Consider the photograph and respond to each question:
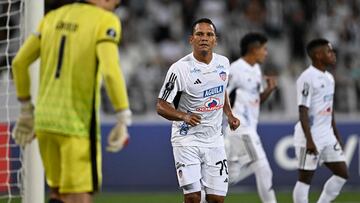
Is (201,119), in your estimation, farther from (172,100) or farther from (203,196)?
(203,196)

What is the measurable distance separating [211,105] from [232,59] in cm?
1125

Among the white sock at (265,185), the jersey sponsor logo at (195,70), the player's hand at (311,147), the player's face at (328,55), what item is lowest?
the white sock at (265,185)

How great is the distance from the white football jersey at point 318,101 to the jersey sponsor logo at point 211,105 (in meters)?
2.26

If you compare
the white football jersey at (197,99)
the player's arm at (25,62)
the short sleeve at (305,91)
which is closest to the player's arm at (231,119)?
the white football jersey at (197,99)

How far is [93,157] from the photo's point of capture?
22.7 feet

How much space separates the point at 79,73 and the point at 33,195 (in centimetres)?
285

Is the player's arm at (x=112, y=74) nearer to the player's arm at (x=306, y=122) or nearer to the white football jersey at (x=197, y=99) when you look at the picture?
the white football jersey at (x=197, y=99)

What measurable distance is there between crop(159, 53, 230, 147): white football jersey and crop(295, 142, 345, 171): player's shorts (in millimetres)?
2426

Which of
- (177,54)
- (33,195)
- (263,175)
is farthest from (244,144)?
(177,54)

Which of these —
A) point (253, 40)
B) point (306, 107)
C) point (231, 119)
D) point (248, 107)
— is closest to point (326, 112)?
point (306, 107)

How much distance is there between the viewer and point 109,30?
679 cm

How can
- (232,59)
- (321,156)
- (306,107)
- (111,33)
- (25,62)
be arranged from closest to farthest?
(111,33), (25,62), (306,107), (321,156), (232,59)

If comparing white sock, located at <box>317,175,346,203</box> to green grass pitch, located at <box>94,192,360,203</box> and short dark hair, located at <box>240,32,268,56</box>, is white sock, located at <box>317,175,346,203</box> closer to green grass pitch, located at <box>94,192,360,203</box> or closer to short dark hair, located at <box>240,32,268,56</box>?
short dark hair, located at <box>240,32,268,56</box>

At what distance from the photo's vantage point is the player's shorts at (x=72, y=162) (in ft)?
22.5
